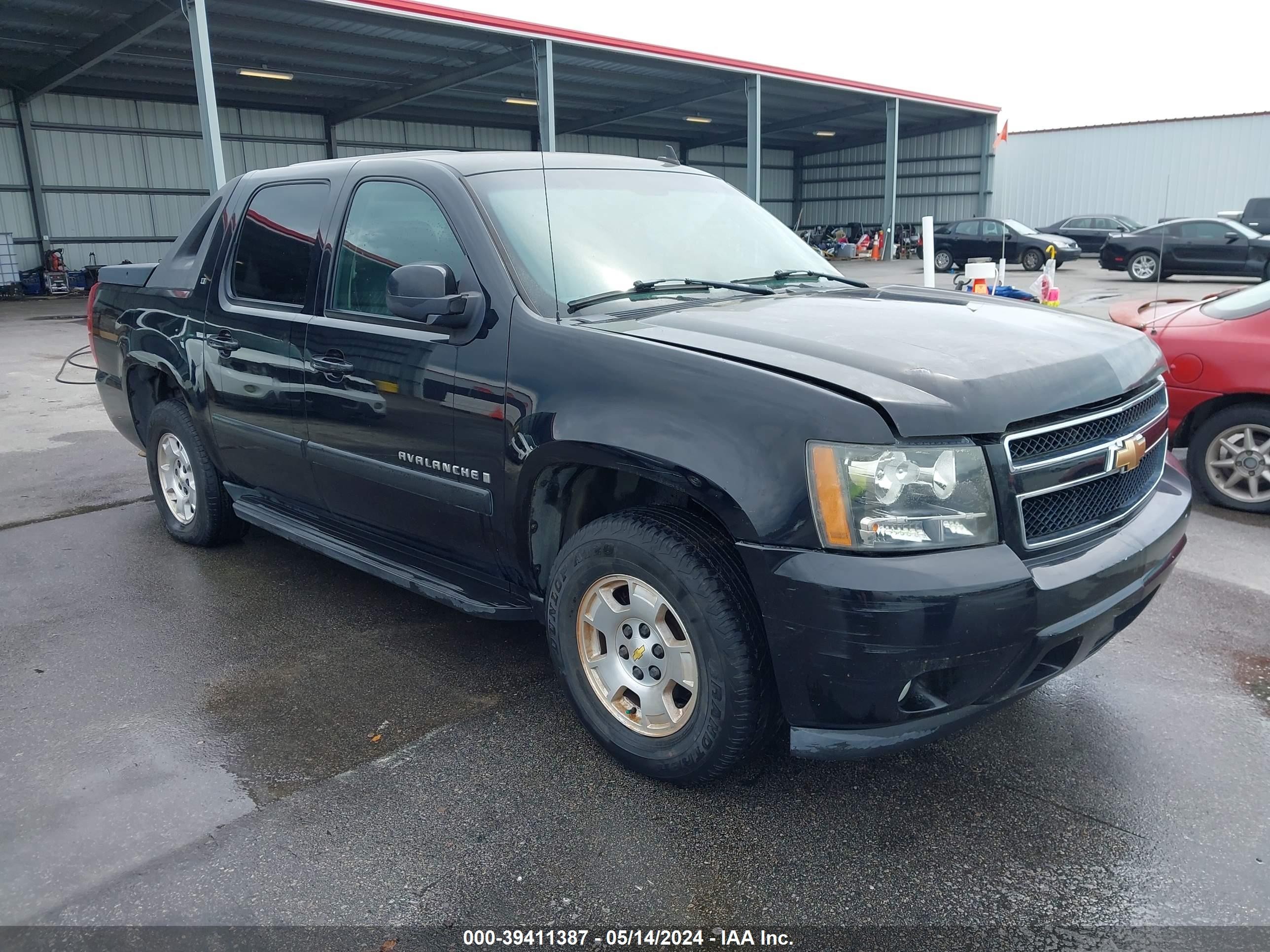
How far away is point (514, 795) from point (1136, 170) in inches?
1504

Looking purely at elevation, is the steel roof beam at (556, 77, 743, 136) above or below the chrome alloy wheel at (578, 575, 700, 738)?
above

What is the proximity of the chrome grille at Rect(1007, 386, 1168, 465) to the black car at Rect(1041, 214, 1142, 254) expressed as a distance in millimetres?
29370

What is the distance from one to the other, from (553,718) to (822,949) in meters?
1.31

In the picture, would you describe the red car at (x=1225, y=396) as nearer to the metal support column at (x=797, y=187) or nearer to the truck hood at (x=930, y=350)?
the truck hood at (x=930, y=350)

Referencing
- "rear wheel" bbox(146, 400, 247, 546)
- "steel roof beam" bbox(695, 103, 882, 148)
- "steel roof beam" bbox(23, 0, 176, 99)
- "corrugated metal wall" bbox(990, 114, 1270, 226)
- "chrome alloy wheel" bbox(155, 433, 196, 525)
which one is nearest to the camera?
"rear wheel" bbox(146, 400, 247, 546)

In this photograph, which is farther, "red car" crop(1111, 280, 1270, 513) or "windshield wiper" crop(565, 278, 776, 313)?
"red car" crop(1111, 280, 1270, 513)

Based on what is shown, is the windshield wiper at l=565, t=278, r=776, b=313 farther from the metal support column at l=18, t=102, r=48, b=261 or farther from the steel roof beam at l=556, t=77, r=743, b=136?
the metal support column at l=18, t=102, r=48, b=261

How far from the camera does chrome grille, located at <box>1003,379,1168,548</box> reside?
8.20 feet

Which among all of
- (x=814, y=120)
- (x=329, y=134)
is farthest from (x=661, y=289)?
(x=814, y=120)

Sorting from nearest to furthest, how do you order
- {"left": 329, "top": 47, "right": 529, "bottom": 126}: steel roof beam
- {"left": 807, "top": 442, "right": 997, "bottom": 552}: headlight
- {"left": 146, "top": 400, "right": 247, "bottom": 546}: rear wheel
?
1. {"left": 807, "top": 442, "right": 997, "bottom": 552}: headlight
2. {"left": 146, "top": 400, "right": 247, "bottom": 546}: rear wheel
3. {"left": 329, "top": 47, "right": 529, "bottom": 126}: steel roof beam

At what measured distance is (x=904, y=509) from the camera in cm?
238

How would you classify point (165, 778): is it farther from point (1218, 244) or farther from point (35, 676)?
point (1218, 244)

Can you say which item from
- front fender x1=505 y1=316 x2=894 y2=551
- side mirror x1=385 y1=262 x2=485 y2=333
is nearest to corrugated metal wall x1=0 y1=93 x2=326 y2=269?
side mirror x1=385 y1=262 x2=485 y2=333

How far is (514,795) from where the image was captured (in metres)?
2.85
